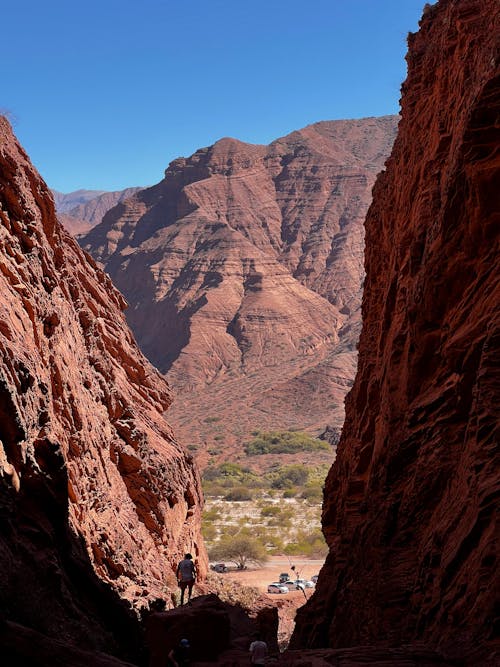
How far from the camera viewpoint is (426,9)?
19.8 meters

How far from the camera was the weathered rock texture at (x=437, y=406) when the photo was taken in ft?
31.4

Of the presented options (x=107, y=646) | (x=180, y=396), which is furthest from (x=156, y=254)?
(x=107, y=646)

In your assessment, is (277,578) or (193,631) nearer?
(193,631)

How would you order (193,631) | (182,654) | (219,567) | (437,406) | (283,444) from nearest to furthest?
(437,406) < (182,654) < (193,631) < (219,567) < (283,444)

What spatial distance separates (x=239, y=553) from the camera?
152 ft

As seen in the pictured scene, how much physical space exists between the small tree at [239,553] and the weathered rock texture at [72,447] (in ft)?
60.3

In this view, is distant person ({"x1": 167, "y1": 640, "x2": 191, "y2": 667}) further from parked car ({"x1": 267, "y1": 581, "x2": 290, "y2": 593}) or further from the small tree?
the small tree

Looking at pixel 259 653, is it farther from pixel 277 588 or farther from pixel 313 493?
pixel 313 493

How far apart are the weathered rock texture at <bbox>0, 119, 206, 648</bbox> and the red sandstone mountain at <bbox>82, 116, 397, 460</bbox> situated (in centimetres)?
5892

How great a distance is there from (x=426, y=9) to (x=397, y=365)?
10175 millimetres

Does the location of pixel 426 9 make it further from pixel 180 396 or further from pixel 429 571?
pixel 180 396

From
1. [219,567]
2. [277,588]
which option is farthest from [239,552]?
[277,588]

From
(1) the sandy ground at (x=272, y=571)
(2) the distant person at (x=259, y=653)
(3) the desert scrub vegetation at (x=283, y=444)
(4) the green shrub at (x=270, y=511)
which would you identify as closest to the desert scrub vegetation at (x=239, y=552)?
(1) the sandy ground at (x=272, y=571)

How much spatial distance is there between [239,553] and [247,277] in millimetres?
72251
